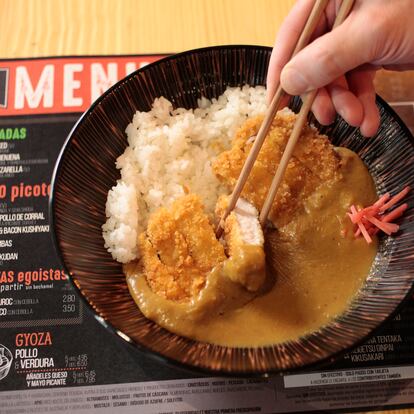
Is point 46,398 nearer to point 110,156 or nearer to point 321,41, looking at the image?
point 110,156

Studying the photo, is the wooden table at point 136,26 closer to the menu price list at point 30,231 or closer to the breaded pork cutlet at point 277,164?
the menu price list at point 30,231

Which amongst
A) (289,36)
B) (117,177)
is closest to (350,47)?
(289,36)

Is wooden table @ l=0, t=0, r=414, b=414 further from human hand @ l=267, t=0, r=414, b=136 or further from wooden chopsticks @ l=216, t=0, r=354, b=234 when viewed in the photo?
wooden chopsticks @ l=216, t=0, r=354, b=234

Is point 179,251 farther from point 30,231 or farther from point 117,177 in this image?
point 30,231

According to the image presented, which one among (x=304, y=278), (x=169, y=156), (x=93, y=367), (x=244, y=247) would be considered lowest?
(x=93, y=367)

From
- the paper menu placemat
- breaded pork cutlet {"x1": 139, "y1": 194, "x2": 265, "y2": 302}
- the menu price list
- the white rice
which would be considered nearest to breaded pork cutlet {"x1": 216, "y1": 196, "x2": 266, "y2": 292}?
breaded pork cutlet {"x1": 139, "y1": 194, "x2": 265, "y2": 302}

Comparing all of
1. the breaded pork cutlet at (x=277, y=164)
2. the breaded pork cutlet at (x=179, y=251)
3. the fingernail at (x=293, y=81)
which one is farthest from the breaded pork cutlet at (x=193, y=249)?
the fingernail at (x=293, y=81)
